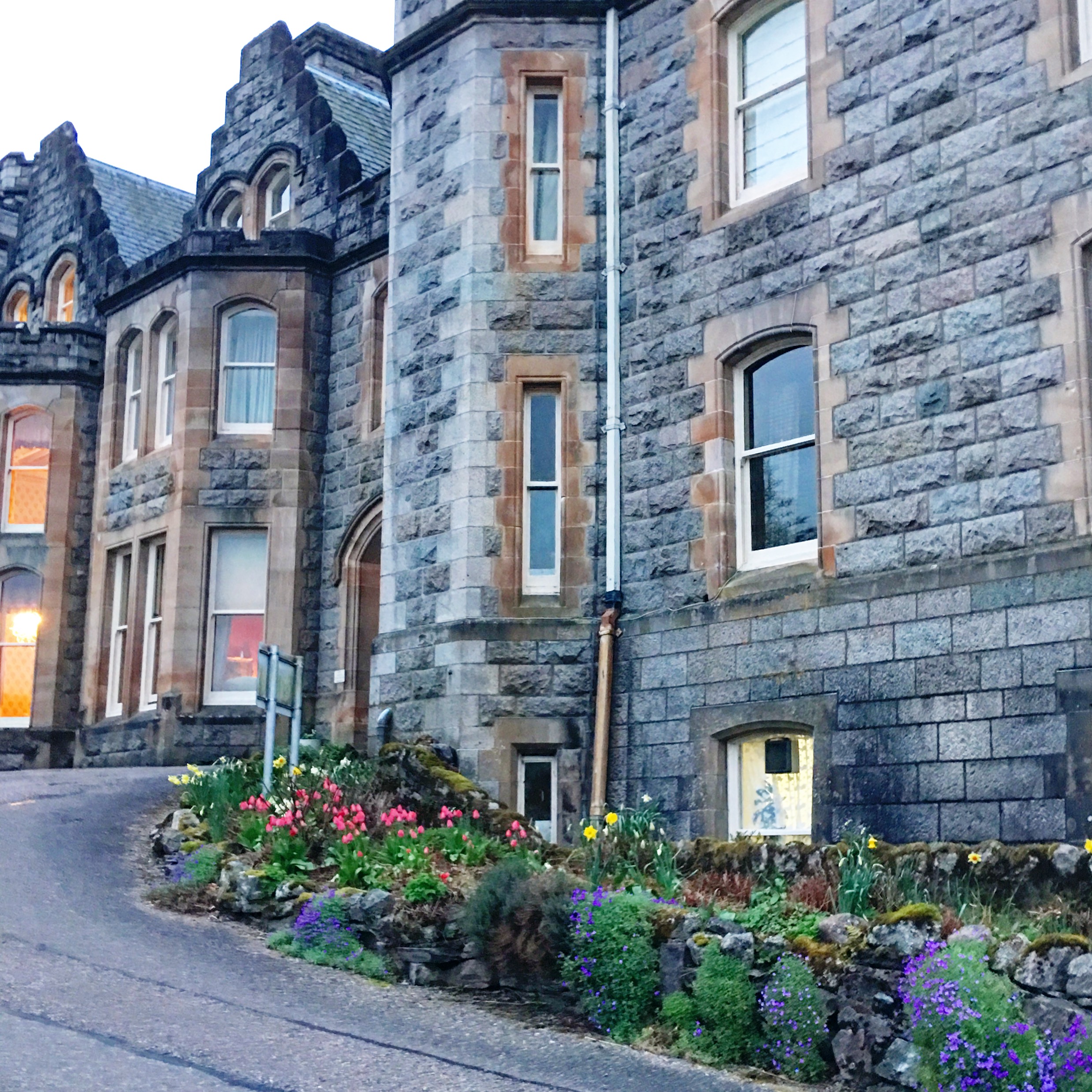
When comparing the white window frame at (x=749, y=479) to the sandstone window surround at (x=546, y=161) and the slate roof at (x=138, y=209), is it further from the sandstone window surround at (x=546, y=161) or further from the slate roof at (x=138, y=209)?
the slate roof at (x=138, y=209)

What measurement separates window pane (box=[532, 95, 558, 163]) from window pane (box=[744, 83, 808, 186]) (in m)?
2.04

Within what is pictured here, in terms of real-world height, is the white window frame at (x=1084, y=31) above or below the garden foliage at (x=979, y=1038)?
above

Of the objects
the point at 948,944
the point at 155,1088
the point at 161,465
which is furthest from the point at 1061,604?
the point at 161,465

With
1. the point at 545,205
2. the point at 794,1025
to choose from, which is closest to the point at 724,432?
the point at 545,205

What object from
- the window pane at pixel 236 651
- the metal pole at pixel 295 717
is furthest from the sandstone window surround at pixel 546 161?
the window pane at pixel 236 651

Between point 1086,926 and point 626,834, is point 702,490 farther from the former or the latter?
point 1086,926

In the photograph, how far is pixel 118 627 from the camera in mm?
21000

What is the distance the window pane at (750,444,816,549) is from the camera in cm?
1277

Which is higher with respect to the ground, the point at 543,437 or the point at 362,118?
the point at 362,118

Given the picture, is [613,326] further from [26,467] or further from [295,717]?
[26,467]

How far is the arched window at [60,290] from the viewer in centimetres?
2530

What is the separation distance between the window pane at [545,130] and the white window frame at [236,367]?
590cm

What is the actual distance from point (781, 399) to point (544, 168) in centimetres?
353

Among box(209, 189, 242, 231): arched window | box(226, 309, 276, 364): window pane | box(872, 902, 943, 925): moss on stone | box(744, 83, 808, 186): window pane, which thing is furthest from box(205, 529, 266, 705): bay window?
box(872, 902, 943, 925): moss on stone
